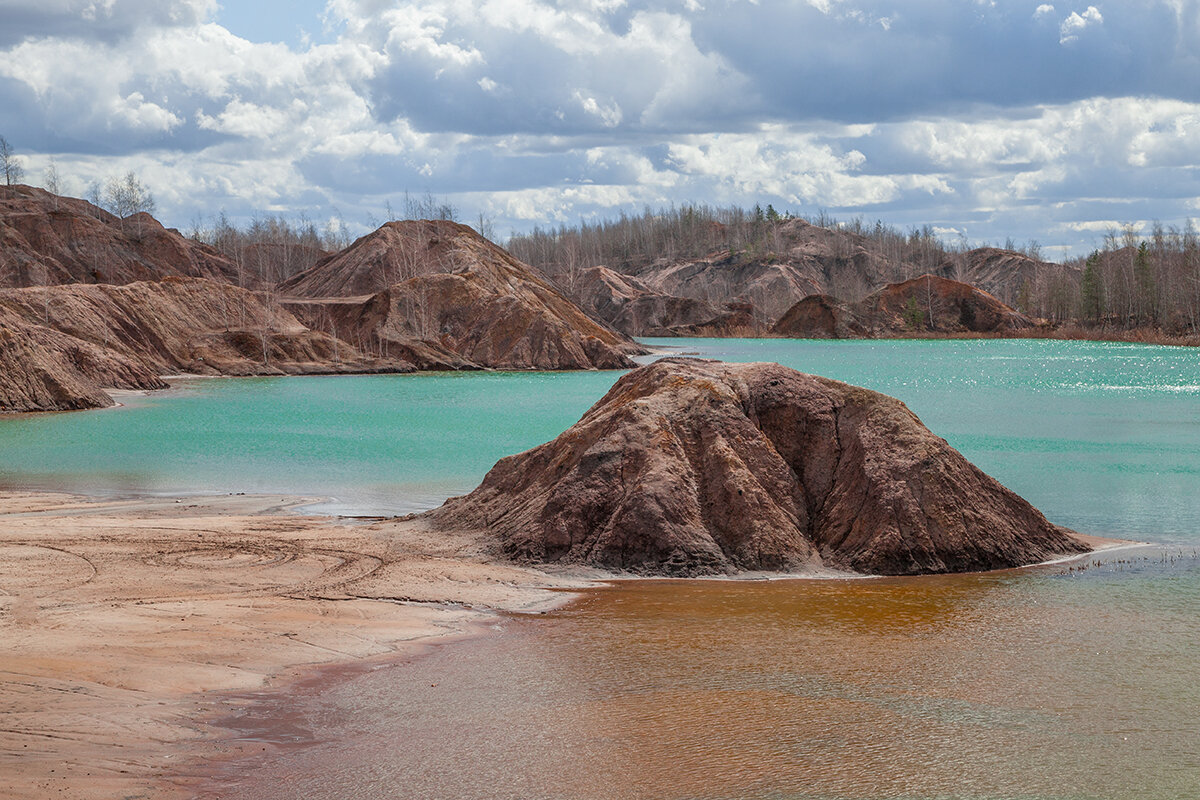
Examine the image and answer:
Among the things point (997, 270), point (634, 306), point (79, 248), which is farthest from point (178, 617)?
point (997, 270)

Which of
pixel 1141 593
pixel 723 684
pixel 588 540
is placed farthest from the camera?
pixel 588 540

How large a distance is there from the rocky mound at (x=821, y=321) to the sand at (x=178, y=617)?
119 meters

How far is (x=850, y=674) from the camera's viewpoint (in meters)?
9.54

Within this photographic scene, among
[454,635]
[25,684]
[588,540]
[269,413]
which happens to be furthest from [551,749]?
[269,413]

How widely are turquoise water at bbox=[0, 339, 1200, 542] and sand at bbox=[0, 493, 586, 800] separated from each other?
4.87 meters

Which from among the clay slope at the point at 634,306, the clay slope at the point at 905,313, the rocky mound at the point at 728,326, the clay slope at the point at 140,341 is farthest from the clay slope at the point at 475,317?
the clay slope at the point at 634,306

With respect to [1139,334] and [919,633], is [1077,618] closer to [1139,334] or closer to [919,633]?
[919,633]

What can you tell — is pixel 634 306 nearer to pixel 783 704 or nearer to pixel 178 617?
pixel 178 617

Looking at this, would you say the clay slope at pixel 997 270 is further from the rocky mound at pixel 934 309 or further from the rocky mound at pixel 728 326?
the rocky mound at pixel 728 326

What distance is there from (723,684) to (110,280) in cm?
10623

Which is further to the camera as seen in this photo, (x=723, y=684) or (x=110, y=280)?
(x=110, y=280)

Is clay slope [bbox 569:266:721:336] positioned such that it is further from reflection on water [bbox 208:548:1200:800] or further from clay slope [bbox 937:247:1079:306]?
reflection on water [bbox 208:548:1200:800]

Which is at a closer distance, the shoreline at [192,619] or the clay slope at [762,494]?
the shoreline at [192,619]

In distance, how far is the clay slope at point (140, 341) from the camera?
4331 centimetres
